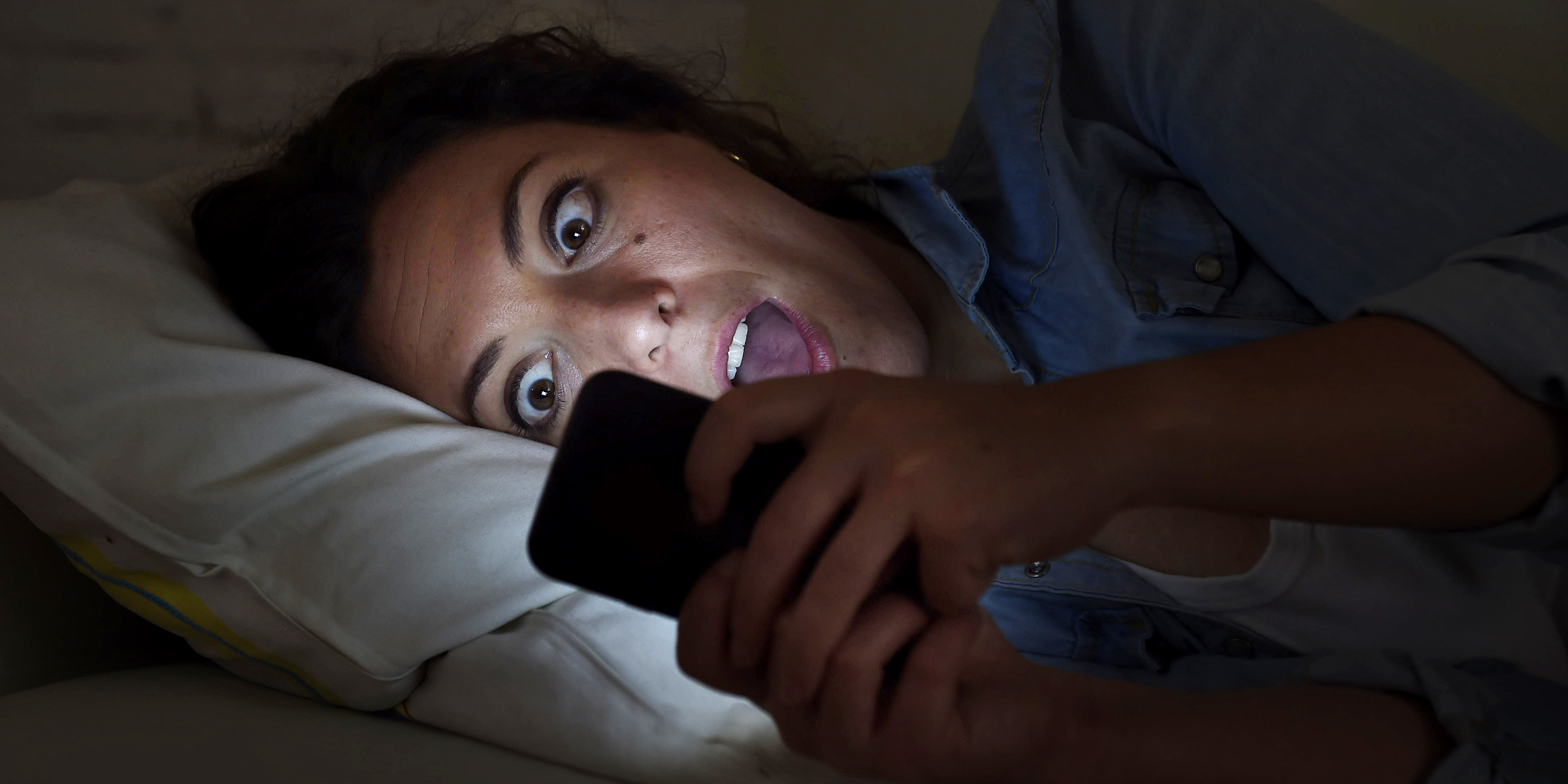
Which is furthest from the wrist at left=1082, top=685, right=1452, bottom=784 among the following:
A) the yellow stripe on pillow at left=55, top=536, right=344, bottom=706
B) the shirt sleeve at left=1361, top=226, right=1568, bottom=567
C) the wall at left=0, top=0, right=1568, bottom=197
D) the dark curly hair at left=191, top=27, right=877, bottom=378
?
the wall at left=0, top=0, right=1568, bottom=197

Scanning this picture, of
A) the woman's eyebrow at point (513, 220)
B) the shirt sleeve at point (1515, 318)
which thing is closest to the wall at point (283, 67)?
the woman's eyebrow at point (513, 220)

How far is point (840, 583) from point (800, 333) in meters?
0.49

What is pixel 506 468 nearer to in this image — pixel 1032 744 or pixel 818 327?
pixel 818 327

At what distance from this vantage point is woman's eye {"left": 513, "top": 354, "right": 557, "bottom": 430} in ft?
2.76

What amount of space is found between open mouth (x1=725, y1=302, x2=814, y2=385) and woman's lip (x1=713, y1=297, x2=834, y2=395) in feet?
0.16

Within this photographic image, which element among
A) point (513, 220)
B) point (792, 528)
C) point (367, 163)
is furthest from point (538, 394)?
point (792, 528)

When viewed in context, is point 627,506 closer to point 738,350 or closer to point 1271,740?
point 1271,740

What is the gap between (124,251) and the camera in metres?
0.82

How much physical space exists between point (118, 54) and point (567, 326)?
103 cm

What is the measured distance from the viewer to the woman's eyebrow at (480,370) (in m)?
0.82

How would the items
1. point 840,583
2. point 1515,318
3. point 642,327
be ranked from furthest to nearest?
1. point 642,327
2. point 1515,318
3. point 840,583

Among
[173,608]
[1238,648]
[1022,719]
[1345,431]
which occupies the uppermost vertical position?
[1345,431]

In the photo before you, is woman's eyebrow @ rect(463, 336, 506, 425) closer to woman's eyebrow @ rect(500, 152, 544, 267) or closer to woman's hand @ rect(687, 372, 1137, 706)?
woman's eyebrow @ rect(500, 152, 544, 267)

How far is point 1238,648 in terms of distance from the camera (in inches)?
30.5
